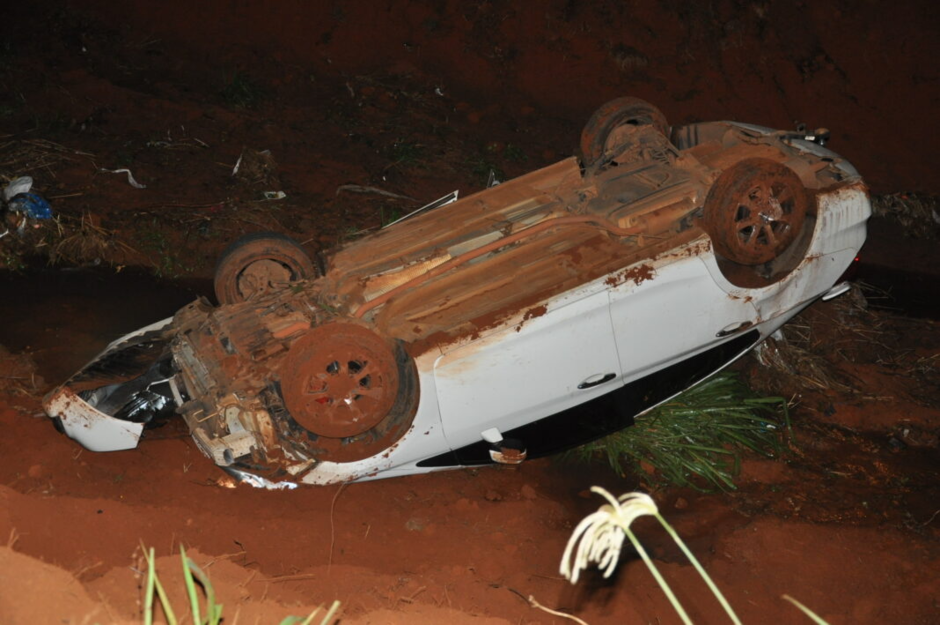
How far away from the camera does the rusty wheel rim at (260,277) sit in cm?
482

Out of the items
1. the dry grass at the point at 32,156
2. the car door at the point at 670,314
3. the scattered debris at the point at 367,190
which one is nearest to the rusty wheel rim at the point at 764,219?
the car door at the point at 670,314

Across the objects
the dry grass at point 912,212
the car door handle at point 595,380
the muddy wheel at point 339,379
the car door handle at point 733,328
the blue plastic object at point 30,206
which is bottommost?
the car door handle at point 595,380

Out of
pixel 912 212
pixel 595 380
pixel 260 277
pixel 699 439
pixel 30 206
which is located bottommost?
pixel 699 439

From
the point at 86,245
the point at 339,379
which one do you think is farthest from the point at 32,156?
the point at 339,379

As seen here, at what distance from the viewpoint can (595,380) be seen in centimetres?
449

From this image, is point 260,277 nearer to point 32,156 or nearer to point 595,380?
point 595,380

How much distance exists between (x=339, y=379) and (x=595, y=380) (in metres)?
1.45

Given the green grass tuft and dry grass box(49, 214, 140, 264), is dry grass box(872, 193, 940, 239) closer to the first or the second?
the green grass tuft

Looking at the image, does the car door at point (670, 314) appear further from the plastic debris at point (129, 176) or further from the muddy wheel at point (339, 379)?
the plastic debris at point (129, 176)

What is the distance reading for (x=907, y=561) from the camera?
4.65 meters

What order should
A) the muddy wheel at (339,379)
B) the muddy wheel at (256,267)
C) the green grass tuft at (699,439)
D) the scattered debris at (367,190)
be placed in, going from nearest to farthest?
the muddy wheel at (339,379) < the muddy wheel at (256,267) < the green grass tuft at (699,439) < the scattered debris at (367,190)

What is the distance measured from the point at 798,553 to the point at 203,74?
8099mm

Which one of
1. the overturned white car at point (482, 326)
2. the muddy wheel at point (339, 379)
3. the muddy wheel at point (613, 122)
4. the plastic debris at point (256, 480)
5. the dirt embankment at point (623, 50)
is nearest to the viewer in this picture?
the muddy wheel at point (339, 379)

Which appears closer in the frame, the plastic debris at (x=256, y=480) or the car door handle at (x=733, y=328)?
the plastic debris at (x=256, y=480)
